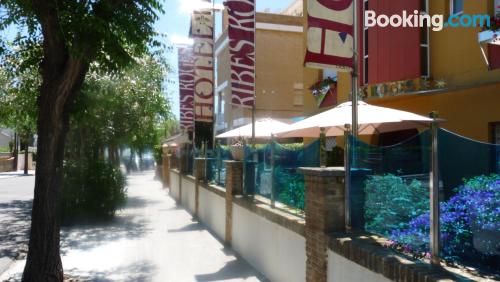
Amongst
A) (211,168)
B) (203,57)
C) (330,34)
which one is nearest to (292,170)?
(330,34)

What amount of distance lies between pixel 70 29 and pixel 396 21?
7809 mm

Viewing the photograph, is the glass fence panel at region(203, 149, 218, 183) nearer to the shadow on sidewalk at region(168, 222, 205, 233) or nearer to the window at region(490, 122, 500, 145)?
the shadow on sidewalk at region(168, 222, 205, 233)

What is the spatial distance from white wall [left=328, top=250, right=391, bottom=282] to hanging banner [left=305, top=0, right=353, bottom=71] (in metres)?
2.08

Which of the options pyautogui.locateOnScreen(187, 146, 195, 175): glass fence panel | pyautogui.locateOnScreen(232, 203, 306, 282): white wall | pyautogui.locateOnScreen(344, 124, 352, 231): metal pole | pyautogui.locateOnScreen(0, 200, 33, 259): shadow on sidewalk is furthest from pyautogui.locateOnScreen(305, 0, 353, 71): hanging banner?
pyautogui.locateOnScreen(187, 146, 195, 175): glass fence panel

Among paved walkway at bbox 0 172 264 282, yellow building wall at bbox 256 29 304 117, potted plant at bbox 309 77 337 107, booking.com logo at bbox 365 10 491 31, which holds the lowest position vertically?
paved walkway at bbox 0 172 264 282

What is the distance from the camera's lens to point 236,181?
9867 millimetres

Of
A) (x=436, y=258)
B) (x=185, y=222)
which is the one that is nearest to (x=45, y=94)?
(x=436, y=258)

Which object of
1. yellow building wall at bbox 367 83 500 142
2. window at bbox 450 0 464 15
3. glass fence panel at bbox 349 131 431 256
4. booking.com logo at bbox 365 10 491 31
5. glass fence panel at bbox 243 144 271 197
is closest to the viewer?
glass fence panel at bbox 349 131 431 256

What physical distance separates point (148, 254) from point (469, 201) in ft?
24.4

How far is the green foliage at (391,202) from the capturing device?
159 inches

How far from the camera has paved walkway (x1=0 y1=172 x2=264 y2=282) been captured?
8.12 metres

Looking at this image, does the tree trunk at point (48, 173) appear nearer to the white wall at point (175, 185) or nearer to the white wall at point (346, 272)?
the white wall at point (346, 272)

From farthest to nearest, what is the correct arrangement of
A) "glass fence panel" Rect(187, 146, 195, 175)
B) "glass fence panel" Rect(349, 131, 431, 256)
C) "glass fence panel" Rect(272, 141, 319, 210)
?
"glass fence panel" Rect(187, 146, 195, 175) → "glass fence panel" Rect(272, 141, 319, 210) → "glass fence panel" Rect(349, 131, 431, 256)

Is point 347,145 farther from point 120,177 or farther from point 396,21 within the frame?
point 120,177
